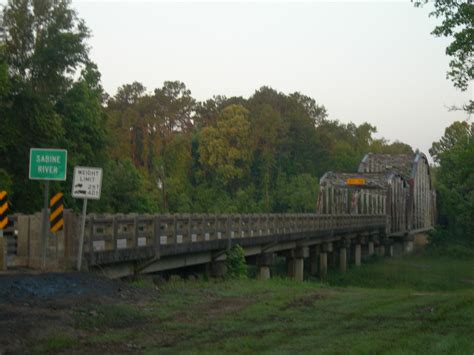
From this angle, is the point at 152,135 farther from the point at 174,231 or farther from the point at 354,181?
the point at 174,231

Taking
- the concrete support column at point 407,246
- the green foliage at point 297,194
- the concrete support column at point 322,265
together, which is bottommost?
the concrete support column at point 322,265

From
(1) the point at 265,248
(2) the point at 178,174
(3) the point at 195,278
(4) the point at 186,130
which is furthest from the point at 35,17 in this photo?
(4) the point at 186,130

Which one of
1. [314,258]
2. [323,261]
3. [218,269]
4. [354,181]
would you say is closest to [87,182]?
[218,269]

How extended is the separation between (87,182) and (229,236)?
888 cm

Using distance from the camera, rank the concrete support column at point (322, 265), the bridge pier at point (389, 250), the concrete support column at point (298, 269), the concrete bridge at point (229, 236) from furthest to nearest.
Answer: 1. the bridge pier at point (389, 250)
2. the concrete support column at point (322, 265)
3. the concrete support column at point (298, 269)
4. the concrete bridge at point (229, 236)

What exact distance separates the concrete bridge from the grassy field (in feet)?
4.36

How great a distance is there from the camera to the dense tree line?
113 feet

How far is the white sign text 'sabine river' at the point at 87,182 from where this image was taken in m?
17.6

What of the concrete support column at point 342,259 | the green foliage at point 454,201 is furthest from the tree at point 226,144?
the concrete support column at point 342,259

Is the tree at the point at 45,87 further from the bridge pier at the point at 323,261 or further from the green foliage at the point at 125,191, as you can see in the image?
the bridge pier at the point at 323,261

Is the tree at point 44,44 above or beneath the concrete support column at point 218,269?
above

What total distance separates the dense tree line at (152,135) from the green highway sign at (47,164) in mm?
14319

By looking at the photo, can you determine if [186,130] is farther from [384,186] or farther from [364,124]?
[364,124]

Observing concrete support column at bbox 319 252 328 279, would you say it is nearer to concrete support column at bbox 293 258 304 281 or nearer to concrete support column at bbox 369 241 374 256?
concrete support column at bbox 293 258 304 281
